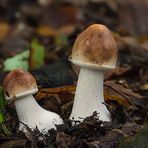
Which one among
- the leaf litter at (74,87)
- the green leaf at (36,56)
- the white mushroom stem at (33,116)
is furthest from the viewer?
the green leaf at (36,56)

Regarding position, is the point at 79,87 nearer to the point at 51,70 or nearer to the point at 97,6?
the point at 51,70

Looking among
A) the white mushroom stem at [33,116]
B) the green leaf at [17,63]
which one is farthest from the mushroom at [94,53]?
the green leaf at [17,63]

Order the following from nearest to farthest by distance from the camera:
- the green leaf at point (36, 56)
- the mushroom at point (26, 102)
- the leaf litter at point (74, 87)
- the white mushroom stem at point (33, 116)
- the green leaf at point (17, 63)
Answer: the leaf litter at point (74, 87) < the mushroom at point (26, 102) < the white mushroom stem at point (33, 116) < the green leaf at point (17, 63) < the green leaf at point (36, 56)

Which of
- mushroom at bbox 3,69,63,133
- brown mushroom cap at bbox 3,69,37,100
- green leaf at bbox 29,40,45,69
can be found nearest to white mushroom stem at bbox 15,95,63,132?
mushroom at bbox 3,69,63,133

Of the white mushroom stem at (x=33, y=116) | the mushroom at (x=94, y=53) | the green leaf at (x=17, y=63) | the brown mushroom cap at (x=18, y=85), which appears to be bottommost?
the white mushroom stem at (x=33, y=116)

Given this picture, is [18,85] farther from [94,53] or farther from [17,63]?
[17,63]

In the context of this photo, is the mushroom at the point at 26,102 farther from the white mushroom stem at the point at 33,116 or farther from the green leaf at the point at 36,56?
the green leaf at the point at 36,56
